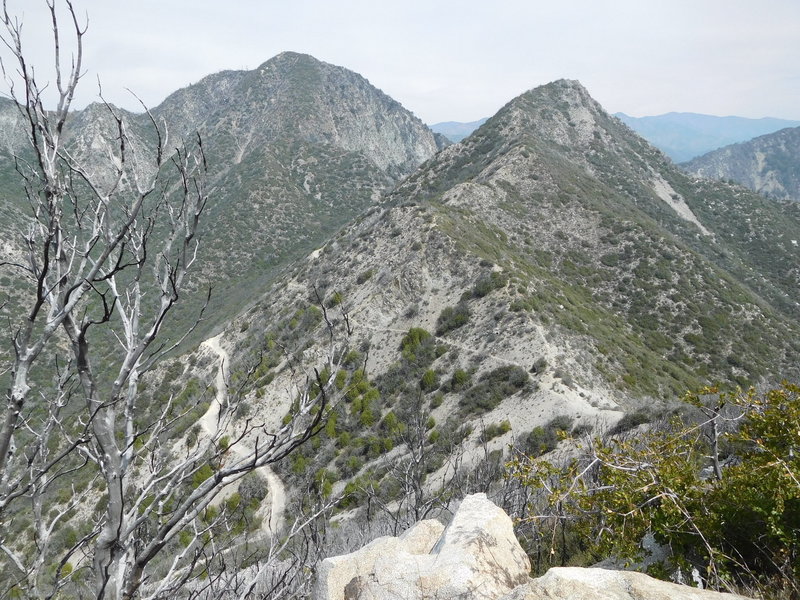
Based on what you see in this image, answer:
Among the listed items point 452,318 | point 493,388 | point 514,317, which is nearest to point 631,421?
point 493,388

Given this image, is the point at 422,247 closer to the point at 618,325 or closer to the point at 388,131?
the point at 618,325

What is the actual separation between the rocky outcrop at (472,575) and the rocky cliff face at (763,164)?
21334 centimetres

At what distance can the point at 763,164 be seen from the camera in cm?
19012

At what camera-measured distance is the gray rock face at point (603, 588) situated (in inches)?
139

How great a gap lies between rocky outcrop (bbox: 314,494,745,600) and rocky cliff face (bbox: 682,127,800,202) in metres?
213

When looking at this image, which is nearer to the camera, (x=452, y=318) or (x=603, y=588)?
(x=603, y=588)

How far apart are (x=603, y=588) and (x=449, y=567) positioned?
58.5 inches

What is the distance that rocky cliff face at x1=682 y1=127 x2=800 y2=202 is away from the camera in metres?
179

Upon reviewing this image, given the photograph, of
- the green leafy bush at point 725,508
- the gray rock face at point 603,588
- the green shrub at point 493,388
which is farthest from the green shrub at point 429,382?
the gray rock face at point 603,588

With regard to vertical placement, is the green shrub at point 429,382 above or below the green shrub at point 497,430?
above

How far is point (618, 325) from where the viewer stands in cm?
3009

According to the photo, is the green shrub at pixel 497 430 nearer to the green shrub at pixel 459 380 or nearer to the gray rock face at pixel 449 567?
the green shrub at pixel 459 380

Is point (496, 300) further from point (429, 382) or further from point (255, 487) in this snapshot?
point (255, 487)

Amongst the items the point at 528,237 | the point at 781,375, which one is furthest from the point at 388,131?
the point at 781,375
